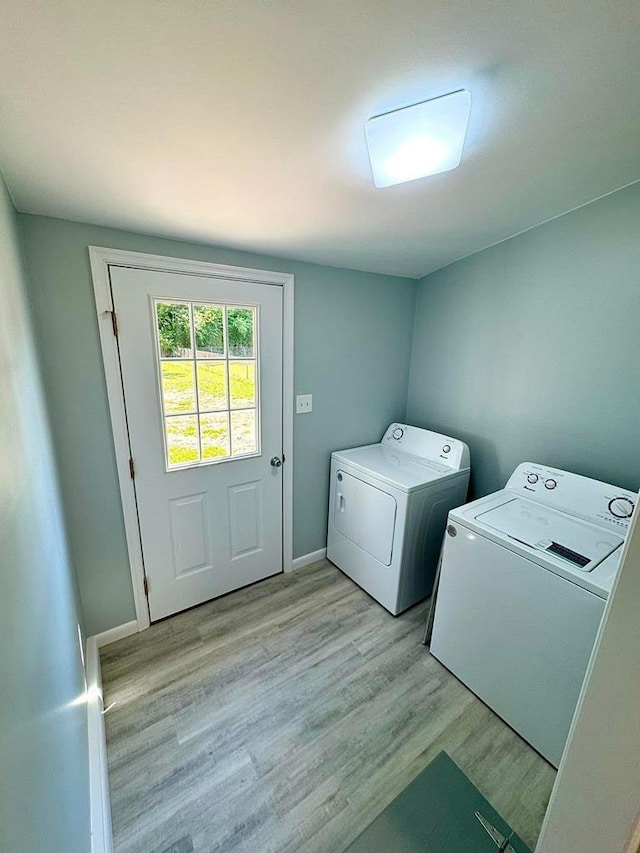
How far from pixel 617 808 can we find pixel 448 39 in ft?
4.97

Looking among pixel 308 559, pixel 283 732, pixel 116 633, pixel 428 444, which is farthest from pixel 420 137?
pixel 116 633

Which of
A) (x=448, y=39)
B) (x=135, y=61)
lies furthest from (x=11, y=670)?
(x=448, y=39)

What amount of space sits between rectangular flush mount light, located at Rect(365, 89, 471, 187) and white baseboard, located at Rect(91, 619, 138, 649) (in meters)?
2.42

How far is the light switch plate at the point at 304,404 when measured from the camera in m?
2.17

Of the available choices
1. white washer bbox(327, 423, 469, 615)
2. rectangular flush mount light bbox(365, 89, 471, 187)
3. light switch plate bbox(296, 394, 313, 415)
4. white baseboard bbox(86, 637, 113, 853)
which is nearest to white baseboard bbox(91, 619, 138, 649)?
white baseboard bbox(86, 637, 113, 853)

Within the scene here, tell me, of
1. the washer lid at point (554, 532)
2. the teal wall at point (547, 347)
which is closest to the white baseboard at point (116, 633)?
the washer lid at point (554, 532)

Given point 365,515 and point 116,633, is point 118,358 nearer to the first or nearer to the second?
point 116,633

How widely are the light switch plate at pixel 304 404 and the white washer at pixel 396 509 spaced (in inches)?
15.6

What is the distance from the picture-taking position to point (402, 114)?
0.93m

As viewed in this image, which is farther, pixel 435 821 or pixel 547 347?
pixel 547 347

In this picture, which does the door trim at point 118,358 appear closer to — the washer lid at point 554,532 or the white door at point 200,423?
the white door at point 200,423

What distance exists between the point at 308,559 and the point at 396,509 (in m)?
0.95

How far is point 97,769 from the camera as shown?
120 cm

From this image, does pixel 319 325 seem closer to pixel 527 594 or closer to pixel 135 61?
pixel 135 61
